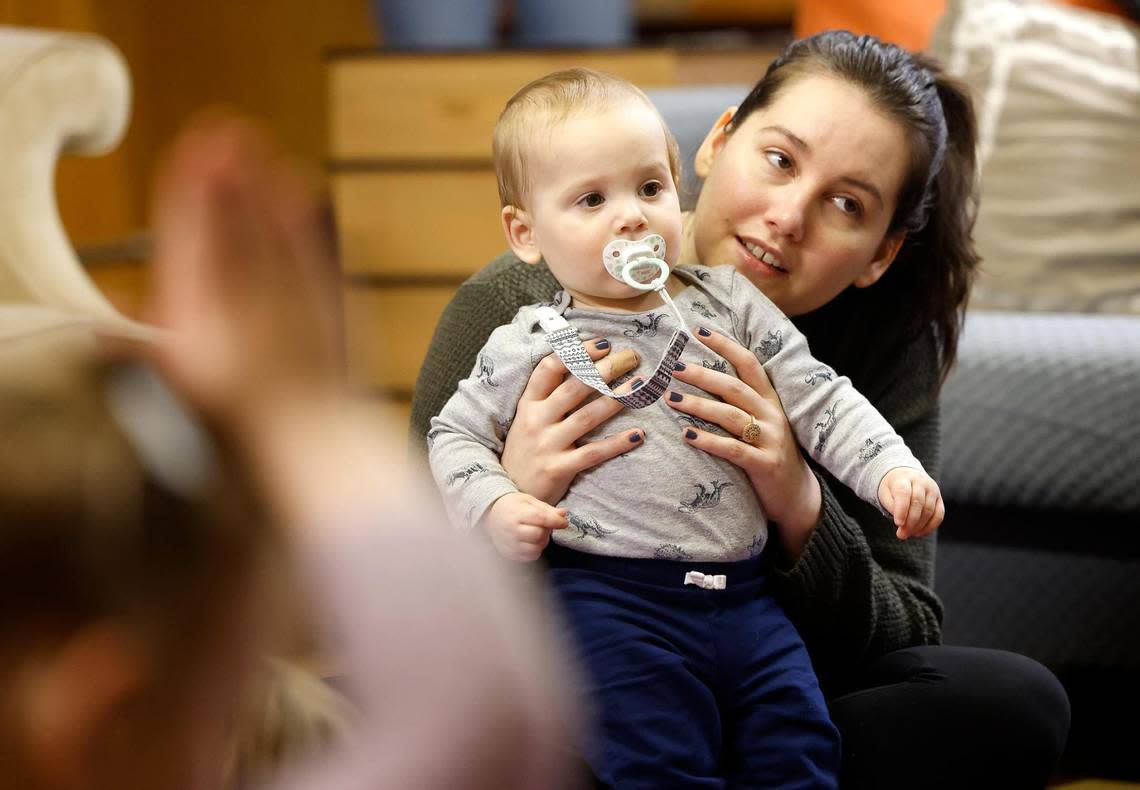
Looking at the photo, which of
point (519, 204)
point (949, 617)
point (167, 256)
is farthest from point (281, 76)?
point (167, 256)

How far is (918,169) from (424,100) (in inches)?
67.4

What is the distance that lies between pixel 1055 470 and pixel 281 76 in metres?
2.80

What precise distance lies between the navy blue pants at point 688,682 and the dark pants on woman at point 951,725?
78 millimetres

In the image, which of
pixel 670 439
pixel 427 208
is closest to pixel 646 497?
pixel 670 439

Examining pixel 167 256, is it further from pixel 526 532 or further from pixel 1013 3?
pixel 1013 3

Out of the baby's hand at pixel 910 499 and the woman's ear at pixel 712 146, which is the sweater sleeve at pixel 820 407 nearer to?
the baby's hand at pixel 910 499

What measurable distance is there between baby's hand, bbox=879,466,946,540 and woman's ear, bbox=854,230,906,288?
0.79ft

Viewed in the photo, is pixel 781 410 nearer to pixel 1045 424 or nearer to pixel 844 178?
pixel 844 178

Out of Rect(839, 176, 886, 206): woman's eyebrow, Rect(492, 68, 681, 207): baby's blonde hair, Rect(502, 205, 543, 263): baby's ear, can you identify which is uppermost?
Rect(492, 68, 681, 207): baby's blonde hair

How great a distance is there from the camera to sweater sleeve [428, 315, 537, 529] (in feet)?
2.56

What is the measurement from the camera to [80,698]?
211 millimetres

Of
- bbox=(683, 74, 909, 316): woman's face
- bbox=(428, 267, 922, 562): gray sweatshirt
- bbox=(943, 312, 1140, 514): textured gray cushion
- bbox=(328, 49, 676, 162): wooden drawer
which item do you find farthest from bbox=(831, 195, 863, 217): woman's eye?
bbox=(328, 49, 676, 162): wooden drawer

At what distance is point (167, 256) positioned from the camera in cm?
22

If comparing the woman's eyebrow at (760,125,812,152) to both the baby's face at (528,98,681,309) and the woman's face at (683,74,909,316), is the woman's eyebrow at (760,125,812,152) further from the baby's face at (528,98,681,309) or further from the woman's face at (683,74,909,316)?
the baby's face at (528,98,681,309)
